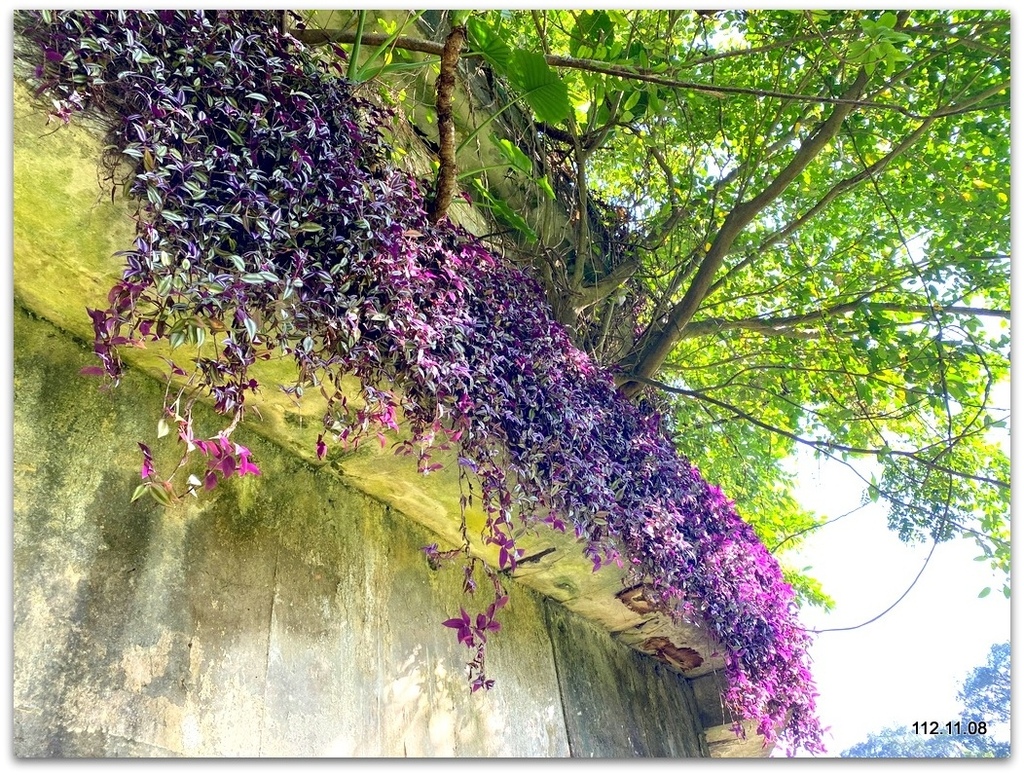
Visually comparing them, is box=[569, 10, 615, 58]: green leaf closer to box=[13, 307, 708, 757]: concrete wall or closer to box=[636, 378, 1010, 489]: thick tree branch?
box=[636, 378, 1010, 489]: thick tree branch

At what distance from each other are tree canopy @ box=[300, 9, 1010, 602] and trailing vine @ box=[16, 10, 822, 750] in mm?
674

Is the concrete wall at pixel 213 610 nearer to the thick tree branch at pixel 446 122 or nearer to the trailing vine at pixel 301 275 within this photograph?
the trailing vine at pixel 301 275

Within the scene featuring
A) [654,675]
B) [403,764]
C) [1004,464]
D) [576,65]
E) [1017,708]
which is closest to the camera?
[403,764]

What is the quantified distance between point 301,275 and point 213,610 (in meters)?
0.82

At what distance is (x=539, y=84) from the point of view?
1938 mm

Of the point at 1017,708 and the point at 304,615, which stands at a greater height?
the point at 304,615

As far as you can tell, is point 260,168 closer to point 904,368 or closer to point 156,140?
point 156,140

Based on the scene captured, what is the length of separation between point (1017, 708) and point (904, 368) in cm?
147

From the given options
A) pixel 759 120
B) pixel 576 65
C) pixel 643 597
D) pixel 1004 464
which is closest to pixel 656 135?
pixel 759 120

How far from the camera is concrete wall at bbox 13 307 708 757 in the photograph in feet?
4.34

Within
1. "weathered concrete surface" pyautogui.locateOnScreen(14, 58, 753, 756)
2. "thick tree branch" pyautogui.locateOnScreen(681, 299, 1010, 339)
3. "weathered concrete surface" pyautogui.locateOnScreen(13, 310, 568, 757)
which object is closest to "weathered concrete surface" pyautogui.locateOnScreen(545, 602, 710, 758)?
"weathered concrete surface" pyautogui.locateOnScreen(14, 58, 753, 756)

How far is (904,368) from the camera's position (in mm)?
3090

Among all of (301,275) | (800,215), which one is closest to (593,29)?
(800,215)

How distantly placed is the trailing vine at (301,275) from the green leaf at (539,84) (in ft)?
1.38
